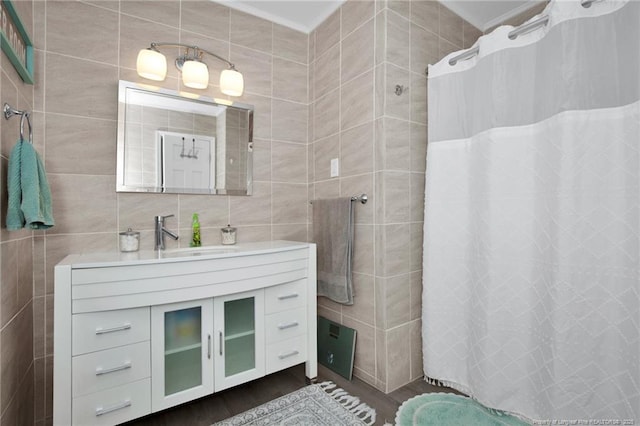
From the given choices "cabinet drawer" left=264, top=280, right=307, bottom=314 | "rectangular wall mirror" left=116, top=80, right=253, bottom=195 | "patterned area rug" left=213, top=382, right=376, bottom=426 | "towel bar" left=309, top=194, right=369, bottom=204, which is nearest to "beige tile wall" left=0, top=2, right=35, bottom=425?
"rectangular wall mirror" left=116, top=80, right=253, bottom=195

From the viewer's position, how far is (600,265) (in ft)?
4.25

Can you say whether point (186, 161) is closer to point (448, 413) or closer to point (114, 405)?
point (114, 405)

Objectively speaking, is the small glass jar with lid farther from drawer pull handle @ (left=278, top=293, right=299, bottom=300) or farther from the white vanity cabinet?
drawer pull handle @ (left=278, top=293, right=299, bottom=300)

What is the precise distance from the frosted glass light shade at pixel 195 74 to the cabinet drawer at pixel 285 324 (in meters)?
1.37

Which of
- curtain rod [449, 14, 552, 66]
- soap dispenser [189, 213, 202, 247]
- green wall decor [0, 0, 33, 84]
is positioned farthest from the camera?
soap dispenser [189, 213, 202, 247]

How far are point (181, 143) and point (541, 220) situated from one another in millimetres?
1898

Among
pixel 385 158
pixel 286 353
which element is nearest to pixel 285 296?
pixel 286 353

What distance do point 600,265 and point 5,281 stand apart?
2224 millimetres

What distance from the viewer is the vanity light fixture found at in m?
1.76

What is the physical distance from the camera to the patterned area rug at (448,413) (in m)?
1.55

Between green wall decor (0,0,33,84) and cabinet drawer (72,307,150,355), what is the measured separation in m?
1.02

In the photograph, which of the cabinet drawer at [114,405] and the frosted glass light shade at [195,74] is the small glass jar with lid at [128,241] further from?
the frosted glass light shade at [195,74]

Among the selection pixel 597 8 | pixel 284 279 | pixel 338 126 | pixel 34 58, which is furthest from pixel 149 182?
pixel 597 8

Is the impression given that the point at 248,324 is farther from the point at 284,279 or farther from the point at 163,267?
the point at 163,267
